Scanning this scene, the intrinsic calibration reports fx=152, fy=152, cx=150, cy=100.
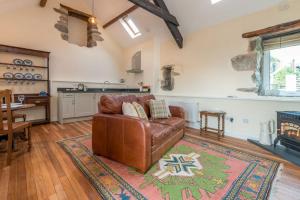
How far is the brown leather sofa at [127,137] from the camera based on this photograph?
1.87 m

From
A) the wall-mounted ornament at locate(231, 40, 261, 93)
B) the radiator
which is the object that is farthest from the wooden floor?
the radiator

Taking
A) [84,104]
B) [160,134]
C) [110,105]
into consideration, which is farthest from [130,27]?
[160,134]

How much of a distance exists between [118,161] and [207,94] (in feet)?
9.49

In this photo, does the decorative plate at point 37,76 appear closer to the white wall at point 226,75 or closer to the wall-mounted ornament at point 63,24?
the wall-mounted ornament at point 63,24

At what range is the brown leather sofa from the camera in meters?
1.87

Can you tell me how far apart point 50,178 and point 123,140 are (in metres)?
0.93

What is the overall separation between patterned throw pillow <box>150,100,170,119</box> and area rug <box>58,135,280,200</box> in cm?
74

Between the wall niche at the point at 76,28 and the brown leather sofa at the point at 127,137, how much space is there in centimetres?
367

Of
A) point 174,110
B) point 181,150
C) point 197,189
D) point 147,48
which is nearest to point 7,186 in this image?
point 197,189

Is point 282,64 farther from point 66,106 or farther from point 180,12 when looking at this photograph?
point 66,106

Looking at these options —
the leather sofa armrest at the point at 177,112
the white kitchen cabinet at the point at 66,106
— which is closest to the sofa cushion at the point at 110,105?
the leather sofa armrest at the point at 177,112

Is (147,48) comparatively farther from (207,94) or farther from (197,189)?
(197,189)

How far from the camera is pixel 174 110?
11.1 feet

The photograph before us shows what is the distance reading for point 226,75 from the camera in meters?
3.62
